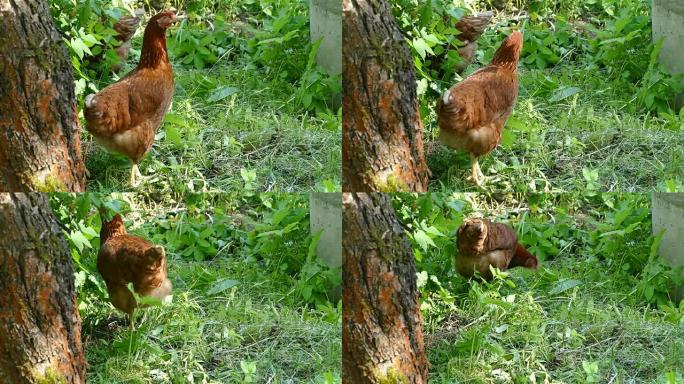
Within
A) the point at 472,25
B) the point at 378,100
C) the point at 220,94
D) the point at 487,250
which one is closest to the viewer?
the point at 378,100

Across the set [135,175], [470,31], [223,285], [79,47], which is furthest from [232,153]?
[470,31]

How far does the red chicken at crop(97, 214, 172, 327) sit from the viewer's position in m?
6.97

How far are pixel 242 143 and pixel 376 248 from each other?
30.8 inches

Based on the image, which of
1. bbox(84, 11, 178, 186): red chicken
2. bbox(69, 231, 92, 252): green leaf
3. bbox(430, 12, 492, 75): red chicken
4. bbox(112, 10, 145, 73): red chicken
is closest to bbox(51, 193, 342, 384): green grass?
bbox(69, 231, 92, 252): green leaf

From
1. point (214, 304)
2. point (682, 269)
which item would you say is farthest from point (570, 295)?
point (214, 304)

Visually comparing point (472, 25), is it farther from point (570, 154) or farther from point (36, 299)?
point (36, 299)

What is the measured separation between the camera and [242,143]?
22.6ft

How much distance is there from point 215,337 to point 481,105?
172 centimetres

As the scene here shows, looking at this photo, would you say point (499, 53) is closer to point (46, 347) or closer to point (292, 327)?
point (292, 327)

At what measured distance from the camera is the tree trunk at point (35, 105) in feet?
22.3

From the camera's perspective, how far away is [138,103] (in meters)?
6.80

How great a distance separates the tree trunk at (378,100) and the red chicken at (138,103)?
0.84 m

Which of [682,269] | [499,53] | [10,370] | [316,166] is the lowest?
[10,370]

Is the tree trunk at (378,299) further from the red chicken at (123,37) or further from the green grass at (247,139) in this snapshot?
the red chicken at (123,37)
